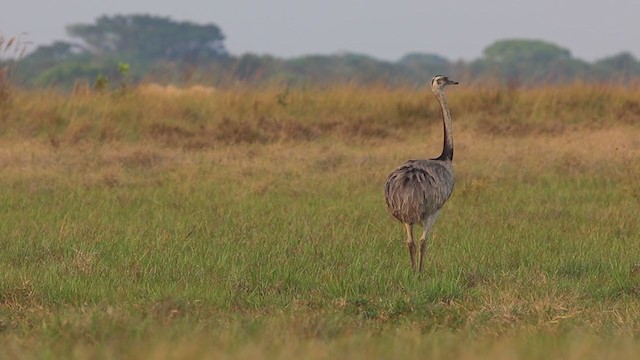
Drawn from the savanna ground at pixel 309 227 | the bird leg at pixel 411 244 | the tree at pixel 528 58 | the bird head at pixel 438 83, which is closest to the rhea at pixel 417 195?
the bird leg at pixel 411 244

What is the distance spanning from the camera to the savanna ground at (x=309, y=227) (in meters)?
4.95

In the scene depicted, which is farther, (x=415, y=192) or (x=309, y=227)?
(x=309, y=227)

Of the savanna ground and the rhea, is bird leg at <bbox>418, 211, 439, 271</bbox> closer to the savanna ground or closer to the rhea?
the rhea

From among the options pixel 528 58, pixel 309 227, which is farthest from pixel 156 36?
pixel 309 227

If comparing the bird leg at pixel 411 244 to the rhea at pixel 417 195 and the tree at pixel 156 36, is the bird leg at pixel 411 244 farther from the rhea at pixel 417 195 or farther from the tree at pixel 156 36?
the tree at pixel 156 36

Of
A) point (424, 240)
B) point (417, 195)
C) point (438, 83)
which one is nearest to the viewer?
point (417, 195)

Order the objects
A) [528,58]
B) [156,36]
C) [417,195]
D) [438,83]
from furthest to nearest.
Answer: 1. [528,58]
2. [156,36]
3. [438,83]
4. [417,195]

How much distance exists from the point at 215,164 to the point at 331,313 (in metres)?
7.48

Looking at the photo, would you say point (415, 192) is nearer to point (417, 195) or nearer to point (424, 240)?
point (417, 195)

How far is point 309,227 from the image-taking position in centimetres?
902

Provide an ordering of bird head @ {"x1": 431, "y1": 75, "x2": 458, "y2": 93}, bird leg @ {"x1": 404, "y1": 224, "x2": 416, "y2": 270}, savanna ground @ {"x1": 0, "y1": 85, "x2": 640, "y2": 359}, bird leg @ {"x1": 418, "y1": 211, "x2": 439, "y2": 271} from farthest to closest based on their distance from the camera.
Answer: bird head @ {"x1": 431, "y1": 75, "x2": 458, "y2": 93} < bird leg @ {"x1": 404, "y1": 224, "x2": 416, "y2": 270} < bird leg @ {"x1": 418, "y1": 211, "x2": 439, "y2": 271} < savanna ground @ {"x1": 0, "y1": 85, "x2": 640, "y2": 359}

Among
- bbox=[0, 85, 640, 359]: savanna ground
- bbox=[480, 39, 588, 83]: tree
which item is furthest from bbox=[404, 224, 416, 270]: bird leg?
bbox=[480, 39, 588, 83]: tree

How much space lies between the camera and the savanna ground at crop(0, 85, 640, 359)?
495 centimetres

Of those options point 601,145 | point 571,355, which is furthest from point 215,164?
point 571,355
